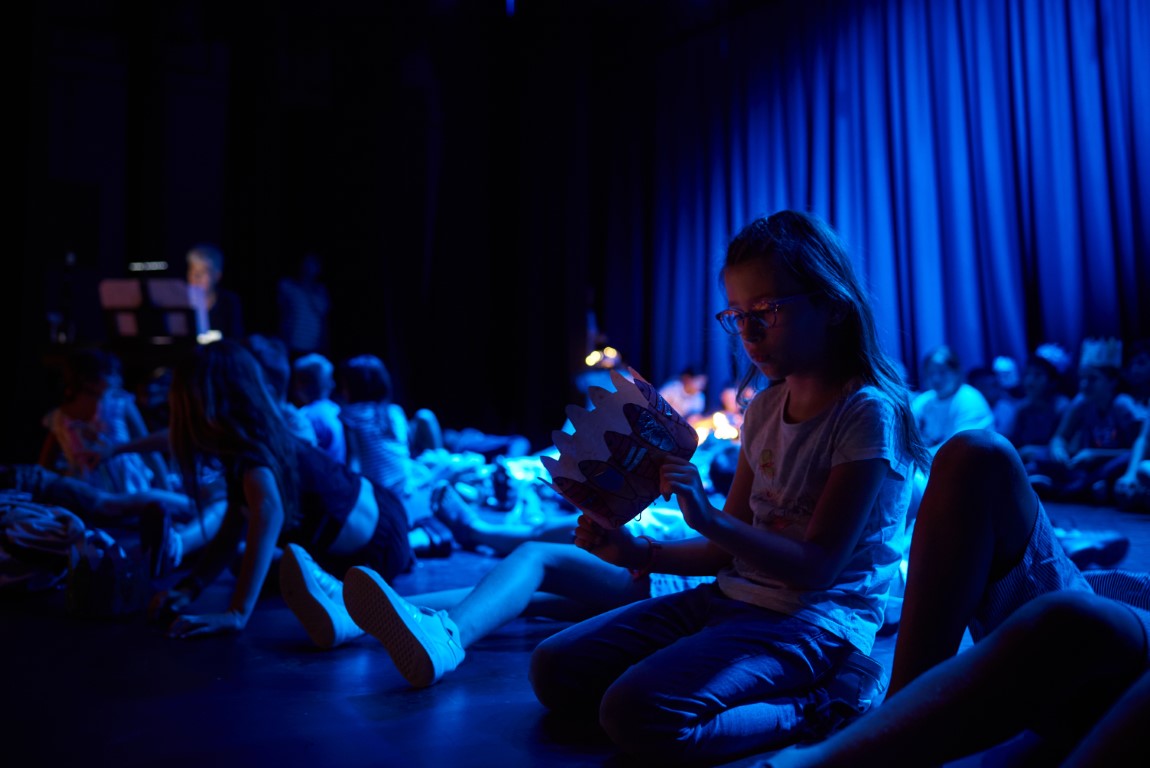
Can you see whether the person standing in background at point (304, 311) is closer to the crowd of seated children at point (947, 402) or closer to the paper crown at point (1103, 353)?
the crowd of seated children at point (947, 402)

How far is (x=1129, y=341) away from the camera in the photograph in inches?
218

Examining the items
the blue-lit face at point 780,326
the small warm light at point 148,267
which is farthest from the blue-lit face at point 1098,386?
the small warm light at point 148,267

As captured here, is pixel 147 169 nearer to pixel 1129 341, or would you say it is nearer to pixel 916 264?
pixel 916 264

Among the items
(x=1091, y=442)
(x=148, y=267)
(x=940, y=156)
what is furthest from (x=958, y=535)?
(x=148, y=267)

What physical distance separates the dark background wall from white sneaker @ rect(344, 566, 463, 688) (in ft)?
18.2

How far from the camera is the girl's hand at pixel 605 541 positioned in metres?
1.46

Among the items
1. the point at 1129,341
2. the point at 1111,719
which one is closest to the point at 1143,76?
the point at 1129,341

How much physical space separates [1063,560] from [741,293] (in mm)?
564

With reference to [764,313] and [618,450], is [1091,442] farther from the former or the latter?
[618,450]

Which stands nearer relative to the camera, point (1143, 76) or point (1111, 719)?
point (1111, 719)

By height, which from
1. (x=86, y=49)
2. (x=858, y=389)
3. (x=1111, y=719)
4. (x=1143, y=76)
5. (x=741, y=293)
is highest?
(x=86, y=49)

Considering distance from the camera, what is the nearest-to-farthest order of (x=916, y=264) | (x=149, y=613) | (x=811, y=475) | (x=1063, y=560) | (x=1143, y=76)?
(x=1063, y=560) → (x=811, y=475) → (x=149, y=613) → (x=1143, y=76) → (x=916, y=264)

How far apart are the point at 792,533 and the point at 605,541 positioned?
28cm

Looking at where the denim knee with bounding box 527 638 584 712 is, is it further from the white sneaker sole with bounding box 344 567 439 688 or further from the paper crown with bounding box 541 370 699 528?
the paper crown with bounding box 541 370 699 528
